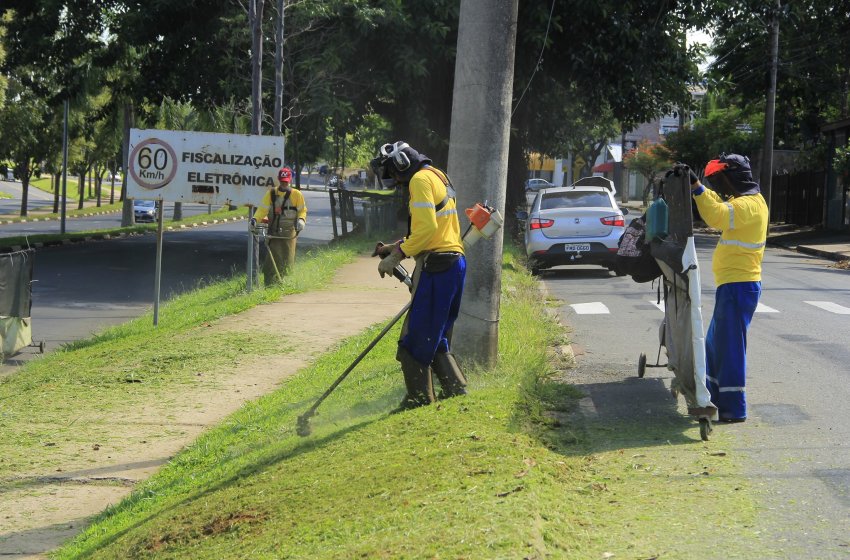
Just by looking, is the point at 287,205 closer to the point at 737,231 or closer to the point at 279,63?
the point at 279,63

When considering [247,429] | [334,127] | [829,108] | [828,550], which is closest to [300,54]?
[334,127]

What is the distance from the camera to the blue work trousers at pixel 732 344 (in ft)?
23.8

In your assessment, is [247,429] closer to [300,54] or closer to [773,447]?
[773,447]

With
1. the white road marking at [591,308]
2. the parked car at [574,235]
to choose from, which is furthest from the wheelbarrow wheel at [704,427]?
the parked car at [574,235]

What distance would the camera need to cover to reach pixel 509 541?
443 cm

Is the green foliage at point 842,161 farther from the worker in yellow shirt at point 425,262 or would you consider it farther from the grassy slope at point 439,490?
the worker in yellow shirt at point 425,262

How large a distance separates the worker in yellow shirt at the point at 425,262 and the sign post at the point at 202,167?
24.3 feet

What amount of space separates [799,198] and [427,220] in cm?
3390

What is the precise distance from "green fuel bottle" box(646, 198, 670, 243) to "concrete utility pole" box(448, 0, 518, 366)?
1.51 meters

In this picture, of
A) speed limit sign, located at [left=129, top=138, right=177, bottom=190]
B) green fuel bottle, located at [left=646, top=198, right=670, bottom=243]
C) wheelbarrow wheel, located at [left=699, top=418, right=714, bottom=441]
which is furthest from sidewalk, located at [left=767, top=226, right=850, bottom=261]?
wheelbarrow wheel, located at [left=699, top=418, right=714, bottom=441]

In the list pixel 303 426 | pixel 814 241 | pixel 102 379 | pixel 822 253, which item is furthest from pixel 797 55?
pixel 303 426

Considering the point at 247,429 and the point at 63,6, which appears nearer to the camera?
the point at 247,429

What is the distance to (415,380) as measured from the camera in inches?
275

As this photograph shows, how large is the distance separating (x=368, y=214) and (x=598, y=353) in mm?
19218
